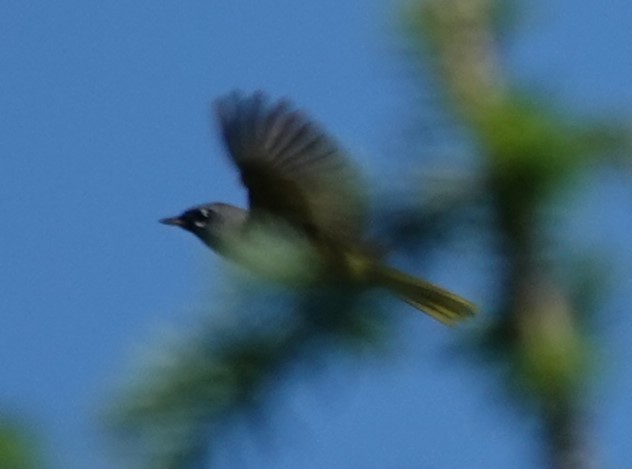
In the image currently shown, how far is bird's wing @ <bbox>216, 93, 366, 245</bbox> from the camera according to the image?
126cm

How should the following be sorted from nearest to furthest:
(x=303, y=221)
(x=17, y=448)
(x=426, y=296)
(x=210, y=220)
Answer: (x=17, y=448), (x=426, y=296), (x=303, y=221), (x=210, y=220)

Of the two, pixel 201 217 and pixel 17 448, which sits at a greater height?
pixel 201 217

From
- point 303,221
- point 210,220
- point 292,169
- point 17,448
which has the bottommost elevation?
point 17,448

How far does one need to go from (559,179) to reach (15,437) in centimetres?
43

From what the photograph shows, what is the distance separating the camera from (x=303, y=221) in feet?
4.61

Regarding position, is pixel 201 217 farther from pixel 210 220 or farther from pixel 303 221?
pixel 303 221

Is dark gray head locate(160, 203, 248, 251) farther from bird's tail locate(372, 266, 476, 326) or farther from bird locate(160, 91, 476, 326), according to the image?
bird's tail locate(372, 266, 476, 326)

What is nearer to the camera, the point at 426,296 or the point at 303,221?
the point at 426,296

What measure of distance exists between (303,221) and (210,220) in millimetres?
778

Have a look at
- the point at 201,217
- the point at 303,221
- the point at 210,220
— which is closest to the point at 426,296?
the point at 303,221

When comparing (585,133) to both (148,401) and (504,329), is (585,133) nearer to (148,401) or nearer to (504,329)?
(504,329)

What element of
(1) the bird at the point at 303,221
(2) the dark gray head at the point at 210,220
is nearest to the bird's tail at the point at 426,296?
(1) the bird at the point at 303,221

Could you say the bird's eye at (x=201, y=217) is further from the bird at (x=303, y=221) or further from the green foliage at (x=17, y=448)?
the green foliage at (x=17, y=448)

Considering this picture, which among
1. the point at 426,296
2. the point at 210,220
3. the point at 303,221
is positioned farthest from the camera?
Result: the point at 210,220
